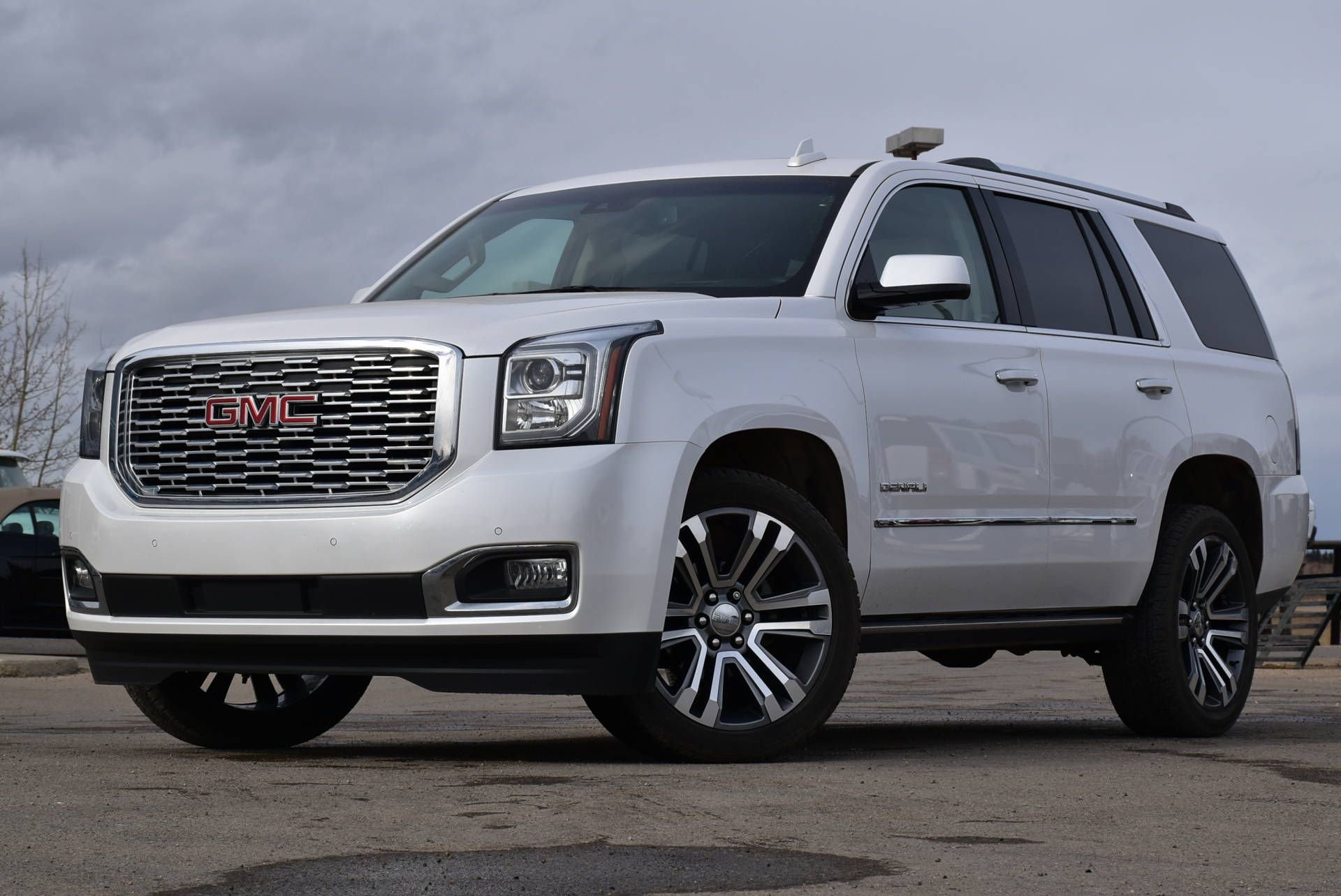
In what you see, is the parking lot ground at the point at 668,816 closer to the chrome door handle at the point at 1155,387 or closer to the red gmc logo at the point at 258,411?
the red gmc logo at the point at 258,411

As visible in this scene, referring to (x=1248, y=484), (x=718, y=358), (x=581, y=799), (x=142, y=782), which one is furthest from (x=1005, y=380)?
(x=142, y=782)

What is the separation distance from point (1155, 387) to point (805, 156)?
5.44 ft

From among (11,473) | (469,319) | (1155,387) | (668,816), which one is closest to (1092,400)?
(1155,387)

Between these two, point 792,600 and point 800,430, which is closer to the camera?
A: point 792,600

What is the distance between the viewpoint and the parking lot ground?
3980 millimetres

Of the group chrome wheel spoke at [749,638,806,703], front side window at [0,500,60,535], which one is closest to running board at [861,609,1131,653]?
chrome wheel spoke at [749,638,806,703]

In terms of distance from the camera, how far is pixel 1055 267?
7832 millimetres

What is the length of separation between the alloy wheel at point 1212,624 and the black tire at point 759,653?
224 centimetres

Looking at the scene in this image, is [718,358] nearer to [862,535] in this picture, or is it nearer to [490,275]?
[862,535]

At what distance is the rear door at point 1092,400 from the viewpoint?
737 centimetres

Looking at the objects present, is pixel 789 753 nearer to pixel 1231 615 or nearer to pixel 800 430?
pixel 800 430

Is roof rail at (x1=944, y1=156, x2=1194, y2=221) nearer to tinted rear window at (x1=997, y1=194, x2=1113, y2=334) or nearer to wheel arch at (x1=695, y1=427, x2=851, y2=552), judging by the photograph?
tinted rear window at (x1=997, y1=194, x2=1113, y2=334)

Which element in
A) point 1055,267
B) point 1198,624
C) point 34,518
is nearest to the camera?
point 1055,267

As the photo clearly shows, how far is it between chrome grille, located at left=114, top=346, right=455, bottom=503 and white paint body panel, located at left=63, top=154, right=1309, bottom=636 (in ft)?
0.25
